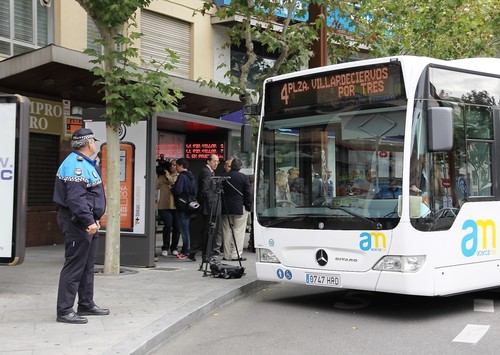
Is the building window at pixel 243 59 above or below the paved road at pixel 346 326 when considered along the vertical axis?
above

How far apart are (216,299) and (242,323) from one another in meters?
0.87

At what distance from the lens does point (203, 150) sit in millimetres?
13984

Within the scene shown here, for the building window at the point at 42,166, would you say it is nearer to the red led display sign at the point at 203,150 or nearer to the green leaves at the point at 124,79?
the red led display sign at the point at 203,150

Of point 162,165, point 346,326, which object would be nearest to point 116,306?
point 346,326

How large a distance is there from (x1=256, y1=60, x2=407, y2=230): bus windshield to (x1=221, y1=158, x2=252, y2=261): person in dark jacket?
11.2 ft

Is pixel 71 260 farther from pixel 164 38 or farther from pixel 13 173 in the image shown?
pixel 164 38

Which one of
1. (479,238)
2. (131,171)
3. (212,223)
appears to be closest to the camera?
(479,238)

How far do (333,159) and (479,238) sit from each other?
1.94 m

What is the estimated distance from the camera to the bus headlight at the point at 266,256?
7.99 metres

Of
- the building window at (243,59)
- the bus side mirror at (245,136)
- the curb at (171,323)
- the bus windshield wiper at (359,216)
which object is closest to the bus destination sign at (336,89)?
the bus side mirror at (245,136)

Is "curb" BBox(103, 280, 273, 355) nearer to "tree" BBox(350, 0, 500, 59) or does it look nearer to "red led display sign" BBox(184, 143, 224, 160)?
"red led display sign" BBox(184, 143, 224, 160)

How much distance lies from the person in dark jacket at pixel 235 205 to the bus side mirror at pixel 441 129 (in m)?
5.35

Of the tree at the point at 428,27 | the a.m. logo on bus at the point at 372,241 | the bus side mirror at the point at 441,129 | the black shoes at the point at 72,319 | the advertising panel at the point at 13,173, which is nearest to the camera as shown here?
the black shoes at the point at 72,319

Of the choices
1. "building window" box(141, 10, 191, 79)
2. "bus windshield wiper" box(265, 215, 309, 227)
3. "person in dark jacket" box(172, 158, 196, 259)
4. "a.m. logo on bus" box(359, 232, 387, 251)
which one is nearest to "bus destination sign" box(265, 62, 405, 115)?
"bus windshield wiper" box(265, 215, 309, 227)
